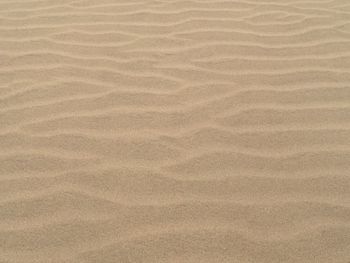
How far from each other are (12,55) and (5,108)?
0.62m

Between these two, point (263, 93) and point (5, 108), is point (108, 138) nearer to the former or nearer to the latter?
point (5, 108)

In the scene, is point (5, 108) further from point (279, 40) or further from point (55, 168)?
point (279, 40)

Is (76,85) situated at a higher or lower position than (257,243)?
higher

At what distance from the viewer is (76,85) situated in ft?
9.10

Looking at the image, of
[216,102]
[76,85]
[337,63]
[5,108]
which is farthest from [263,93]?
[5,108]

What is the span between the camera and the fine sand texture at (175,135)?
74.8 inches

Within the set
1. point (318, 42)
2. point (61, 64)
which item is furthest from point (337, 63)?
point (61, 64)

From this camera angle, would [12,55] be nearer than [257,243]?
No

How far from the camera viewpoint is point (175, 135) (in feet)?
7.83

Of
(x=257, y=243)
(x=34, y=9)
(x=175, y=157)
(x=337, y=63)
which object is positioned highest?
(x=34, y=9)

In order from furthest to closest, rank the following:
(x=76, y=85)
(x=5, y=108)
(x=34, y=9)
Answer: (x=34, y=9) → (x=76, y=85) → (x=5, y=108)

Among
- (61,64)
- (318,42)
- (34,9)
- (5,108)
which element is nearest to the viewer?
(5,108)

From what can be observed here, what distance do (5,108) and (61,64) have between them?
53 centimetres

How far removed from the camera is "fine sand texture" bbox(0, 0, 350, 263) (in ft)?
6.23
